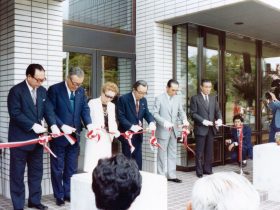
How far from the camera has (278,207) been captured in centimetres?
536

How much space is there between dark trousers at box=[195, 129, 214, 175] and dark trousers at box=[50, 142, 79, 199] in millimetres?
2686

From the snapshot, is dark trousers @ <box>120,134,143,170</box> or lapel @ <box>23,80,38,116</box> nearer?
lapel @ <box>23,80,38,116</box>

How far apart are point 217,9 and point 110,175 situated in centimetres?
535

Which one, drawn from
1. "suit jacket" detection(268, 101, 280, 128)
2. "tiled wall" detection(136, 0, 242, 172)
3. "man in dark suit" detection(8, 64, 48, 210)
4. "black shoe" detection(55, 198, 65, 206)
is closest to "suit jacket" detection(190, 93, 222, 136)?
"tiled wall" detection(136, 0, 242, 172)

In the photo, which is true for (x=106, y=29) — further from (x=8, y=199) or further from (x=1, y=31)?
(x=8, y=199)

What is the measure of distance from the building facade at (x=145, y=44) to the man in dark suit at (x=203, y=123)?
556 millimetres

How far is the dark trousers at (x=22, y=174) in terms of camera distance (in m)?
4.73

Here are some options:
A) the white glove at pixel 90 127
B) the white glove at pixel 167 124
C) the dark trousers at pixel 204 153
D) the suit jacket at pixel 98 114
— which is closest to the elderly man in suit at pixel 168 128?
the white glove at pixel 167 124

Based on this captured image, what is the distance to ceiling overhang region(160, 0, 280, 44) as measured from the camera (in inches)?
250

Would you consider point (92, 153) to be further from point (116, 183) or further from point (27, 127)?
point (116, 183)

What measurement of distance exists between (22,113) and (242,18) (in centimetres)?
447

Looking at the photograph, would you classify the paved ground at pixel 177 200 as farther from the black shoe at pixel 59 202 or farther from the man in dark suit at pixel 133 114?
the man in dark suit at pixel 133 114

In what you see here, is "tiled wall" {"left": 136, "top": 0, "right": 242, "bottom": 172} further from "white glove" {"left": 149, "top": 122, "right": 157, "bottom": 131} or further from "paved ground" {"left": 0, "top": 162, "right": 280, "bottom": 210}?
"white glove" {"left": 149, "top": 122, "right": 157, "bottom": 131}

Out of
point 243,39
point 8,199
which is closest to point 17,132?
point 8,199
